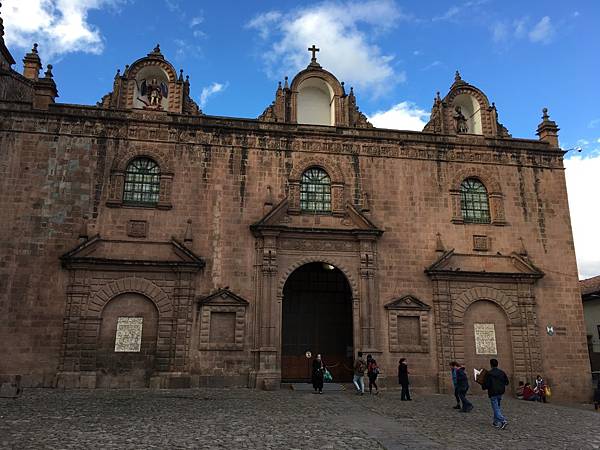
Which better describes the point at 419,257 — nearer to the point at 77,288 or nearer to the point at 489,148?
the point at 489,148

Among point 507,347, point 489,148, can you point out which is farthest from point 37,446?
point 489,148

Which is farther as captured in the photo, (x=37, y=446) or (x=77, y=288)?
(x=77, y=288)

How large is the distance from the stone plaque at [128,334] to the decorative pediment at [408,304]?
9.08 metres

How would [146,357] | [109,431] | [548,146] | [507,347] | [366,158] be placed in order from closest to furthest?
[109,431] < [146,357] < [507,347] < [366,158] < [548,146]

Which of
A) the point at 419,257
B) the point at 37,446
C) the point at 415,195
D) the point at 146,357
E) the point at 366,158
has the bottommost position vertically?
the point at 37,446

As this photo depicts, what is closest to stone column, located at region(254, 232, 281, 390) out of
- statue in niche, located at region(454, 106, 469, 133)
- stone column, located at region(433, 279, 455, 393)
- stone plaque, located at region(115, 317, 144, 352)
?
stone plaque, located at region(115, 317, 144, 352)

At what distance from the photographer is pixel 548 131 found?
23547mm

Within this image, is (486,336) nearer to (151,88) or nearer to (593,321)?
(593,321)

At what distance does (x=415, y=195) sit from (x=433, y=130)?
3.43 metres

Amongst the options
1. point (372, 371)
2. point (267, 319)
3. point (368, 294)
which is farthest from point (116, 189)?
point (372, 371)

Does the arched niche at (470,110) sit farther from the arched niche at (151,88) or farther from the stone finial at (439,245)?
the arched niche at (151,88)

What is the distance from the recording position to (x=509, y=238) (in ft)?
71.1

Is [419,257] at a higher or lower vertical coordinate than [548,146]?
lower

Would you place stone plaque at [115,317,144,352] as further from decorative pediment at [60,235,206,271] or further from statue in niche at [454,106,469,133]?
statue in niche at [454,106,469,133]
